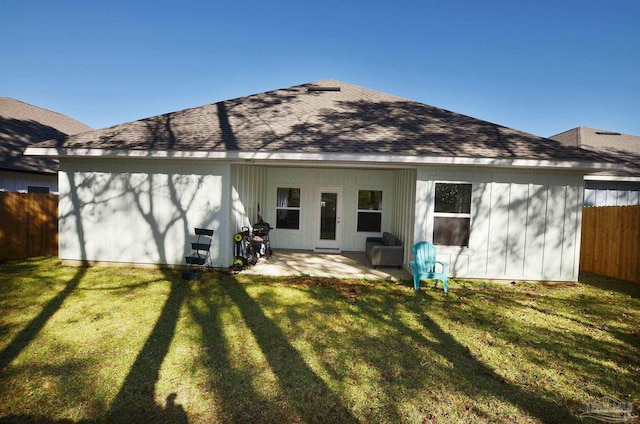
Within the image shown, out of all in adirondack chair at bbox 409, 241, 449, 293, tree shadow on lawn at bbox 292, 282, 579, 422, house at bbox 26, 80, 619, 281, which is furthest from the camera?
house at bbox 26, 80, 619, 281

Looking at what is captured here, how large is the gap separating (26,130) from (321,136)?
13.8 metres

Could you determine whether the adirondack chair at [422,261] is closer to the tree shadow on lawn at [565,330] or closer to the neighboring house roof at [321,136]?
the tree shadow on lawn at [565,330]

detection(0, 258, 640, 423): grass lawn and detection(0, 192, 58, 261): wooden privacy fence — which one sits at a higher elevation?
detection(0, 192, 58, 261): wooden privacy fence

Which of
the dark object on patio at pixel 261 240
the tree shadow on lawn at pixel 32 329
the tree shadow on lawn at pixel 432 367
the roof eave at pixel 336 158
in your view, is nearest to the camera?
the tree shadow on lawn at pixel 432 367

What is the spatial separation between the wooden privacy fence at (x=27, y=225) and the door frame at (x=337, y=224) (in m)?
8.25

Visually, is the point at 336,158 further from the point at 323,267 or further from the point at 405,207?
the point at 323,267

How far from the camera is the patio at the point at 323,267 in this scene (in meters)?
7.98

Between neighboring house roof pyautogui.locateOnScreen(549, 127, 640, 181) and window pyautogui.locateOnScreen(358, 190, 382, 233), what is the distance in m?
7.63

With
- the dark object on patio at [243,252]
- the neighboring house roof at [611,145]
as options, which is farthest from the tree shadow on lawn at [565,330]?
the neighboring house roof at [611,145]

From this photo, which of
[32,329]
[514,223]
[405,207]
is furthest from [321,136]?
[32,329]

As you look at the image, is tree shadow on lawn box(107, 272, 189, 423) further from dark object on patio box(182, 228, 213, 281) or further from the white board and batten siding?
the white board and batten siding

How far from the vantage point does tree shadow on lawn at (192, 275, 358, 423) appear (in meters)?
2.84

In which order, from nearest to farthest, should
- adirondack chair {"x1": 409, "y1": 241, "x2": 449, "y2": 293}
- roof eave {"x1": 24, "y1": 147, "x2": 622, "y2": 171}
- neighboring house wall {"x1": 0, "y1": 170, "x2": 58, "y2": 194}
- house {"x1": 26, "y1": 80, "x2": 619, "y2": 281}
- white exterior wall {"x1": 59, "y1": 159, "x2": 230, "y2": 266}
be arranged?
adirondack chair {"x1": 409, "y1": 241, "x2": 449, "y2": 293} → roof eave {"x1": 24, "y1": 147, "x2": 622, "y2": 171} → house {"x1": 26, "y1": 80, "x2": 619, "y2": 281} → white exterior wall {"x1": 59, "y1": 159, "x2": 230, "y2": 266} → neighboring house wall {"x1": 0, "y1": 170, "x2": 58, "y2": 194}

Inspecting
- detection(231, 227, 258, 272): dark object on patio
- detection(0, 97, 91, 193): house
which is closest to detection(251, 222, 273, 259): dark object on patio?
detection(231, 227, 258, 272): dark object on patio
